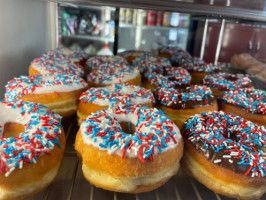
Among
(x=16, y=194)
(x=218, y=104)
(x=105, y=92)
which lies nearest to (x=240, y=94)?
(x=218, y=104)

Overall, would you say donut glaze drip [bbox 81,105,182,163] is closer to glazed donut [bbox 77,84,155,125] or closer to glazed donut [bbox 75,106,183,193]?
glazed donut [bbox 75,106,183,193]

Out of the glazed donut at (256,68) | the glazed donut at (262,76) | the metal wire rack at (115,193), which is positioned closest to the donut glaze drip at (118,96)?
the metal wire rack at (115,193)

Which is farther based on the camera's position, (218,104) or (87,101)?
(218,104)

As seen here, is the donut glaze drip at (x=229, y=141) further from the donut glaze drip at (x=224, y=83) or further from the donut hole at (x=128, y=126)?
the donut glaze drip at (x=224, y=83)

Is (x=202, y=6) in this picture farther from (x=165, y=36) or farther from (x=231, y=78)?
(x=165, y=36)

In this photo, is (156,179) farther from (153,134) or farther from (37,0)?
(37,0)

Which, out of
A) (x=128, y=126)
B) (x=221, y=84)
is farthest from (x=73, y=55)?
(x=221, y=84)
